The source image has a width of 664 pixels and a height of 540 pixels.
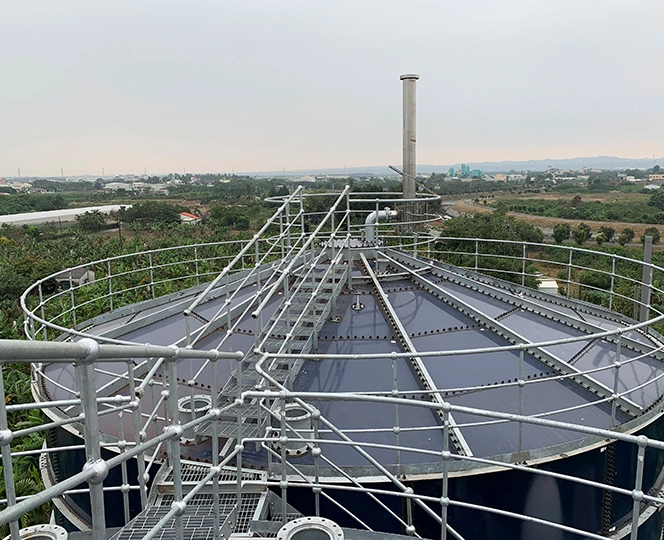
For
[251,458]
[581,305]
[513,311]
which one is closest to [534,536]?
[251,458]

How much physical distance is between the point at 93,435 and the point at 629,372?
9293mm

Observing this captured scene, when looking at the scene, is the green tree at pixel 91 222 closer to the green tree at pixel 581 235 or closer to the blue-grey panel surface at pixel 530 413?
the green tree at pixel 581 235

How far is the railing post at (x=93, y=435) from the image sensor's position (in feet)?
8.36

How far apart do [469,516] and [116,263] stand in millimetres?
44460

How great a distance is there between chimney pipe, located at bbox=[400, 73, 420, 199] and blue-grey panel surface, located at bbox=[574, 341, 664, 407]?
18.6 ft

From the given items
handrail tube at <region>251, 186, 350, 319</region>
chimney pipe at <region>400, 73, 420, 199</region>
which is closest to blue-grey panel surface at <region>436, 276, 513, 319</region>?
chimney pipe at <region>400, 73, 420, 199</region>

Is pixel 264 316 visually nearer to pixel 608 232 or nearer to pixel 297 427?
pixel 297 427

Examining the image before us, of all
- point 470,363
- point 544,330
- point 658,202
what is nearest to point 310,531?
point 470,363

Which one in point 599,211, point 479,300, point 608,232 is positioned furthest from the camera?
point 599,211

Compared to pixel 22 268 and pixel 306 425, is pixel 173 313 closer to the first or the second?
pixel 306 425

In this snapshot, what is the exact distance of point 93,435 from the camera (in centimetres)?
260

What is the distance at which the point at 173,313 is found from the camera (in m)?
12.0

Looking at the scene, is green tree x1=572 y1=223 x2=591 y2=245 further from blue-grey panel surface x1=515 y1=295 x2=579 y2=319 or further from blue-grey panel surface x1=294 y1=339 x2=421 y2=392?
blue-grey panel surface x1=294 y1=339 x2=421 y2=392

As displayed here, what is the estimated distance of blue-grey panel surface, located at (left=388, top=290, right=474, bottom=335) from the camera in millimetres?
9805
